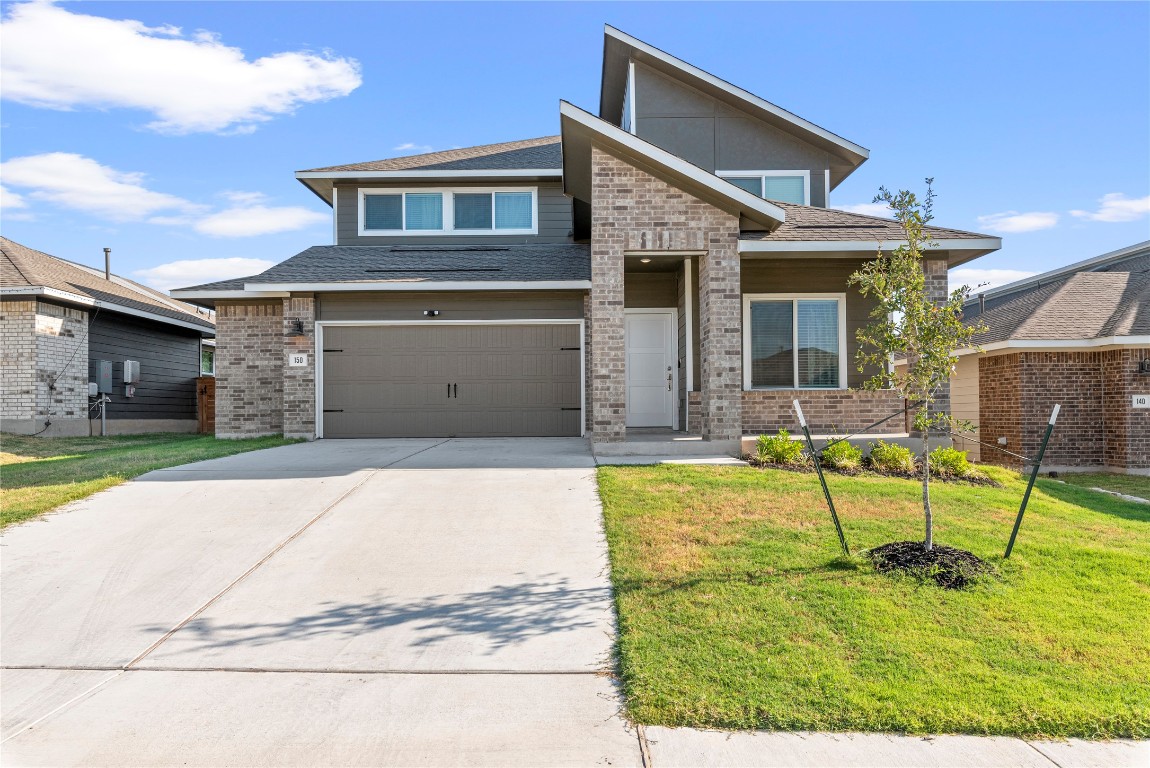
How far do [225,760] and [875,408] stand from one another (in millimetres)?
11159

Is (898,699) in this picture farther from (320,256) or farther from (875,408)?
(320,256)

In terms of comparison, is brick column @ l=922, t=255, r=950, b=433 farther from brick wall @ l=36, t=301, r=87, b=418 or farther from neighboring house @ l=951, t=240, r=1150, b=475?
brick wall @ l=36, t=301, r=87, b=418

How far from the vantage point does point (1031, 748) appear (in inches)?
137

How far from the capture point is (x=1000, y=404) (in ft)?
46.9

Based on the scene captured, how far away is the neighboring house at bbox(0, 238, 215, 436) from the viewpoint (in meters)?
15.5

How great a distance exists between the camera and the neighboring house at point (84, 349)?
15.5 m

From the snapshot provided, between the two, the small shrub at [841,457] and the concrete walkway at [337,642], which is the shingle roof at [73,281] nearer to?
the concrete walkway at [337,642]

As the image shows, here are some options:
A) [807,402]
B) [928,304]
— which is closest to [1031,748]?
[928,304]

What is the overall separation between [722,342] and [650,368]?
3607mm

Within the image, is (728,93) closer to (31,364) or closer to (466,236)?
(466,236)

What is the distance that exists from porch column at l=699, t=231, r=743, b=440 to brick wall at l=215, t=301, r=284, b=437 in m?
8.62

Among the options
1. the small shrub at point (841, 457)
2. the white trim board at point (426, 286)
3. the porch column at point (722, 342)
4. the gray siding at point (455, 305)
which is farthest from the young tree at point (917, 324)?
the gray siding at point (455, 305)

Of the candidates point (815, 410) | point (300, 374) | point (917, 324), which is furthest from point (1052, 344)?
point (300, 374)

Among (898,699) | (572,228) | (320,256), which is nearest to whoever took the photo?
(898,699)
